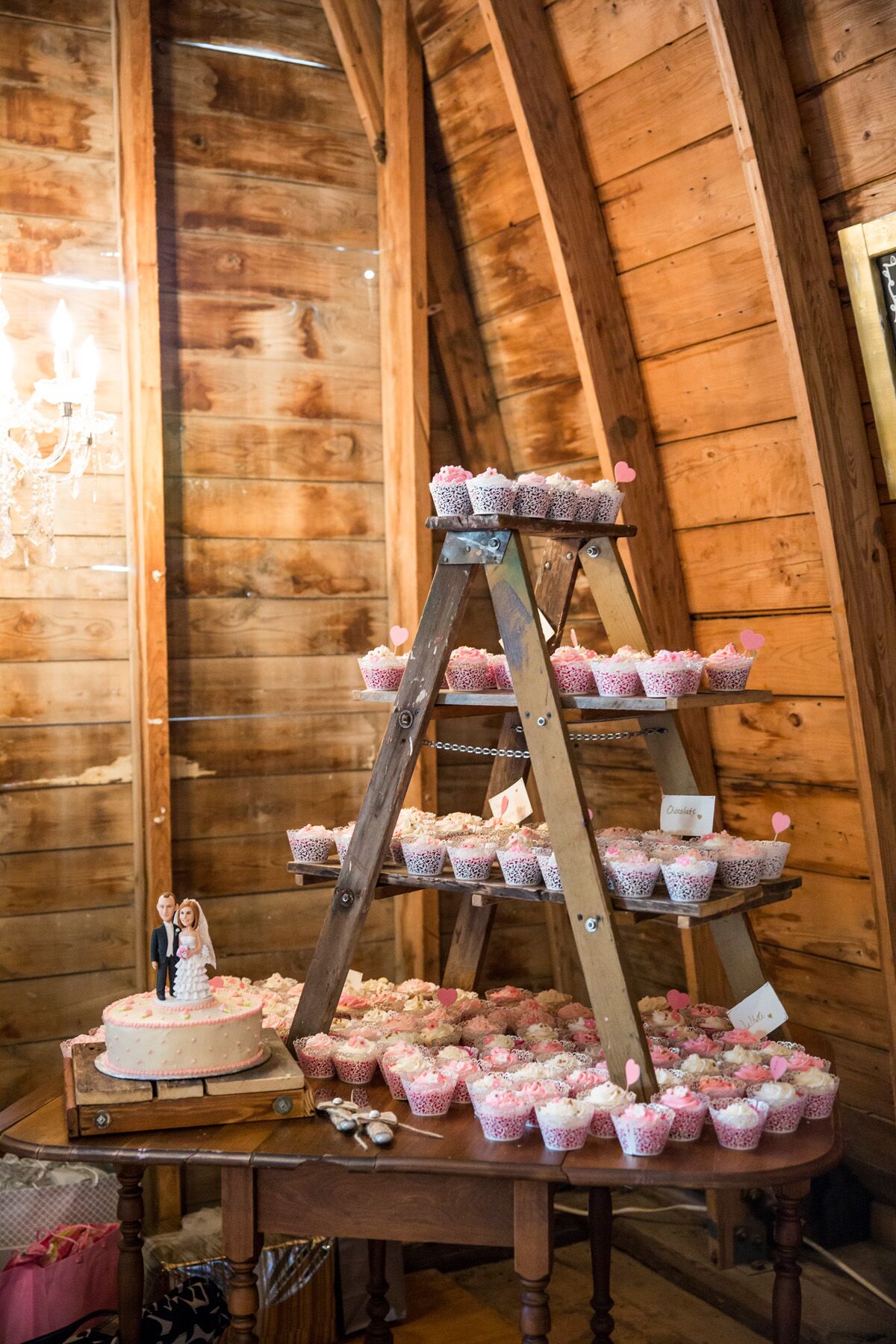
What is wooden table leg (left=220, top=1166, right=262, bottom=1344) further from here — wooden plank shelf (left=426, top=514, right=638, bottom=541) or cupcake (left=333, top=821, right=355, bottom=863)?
wooden plank shelf (left=426, top=514, right=638, bottom=541)

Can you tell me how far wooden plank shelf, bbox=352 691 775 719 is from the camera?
1.88 m

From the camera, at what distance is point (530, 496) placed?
1938 mm

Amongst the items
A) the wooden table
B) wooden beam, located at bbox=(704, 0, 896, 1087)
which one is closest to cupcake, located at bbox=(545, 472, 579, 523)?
wooden beam, located at bbox=(704, 0, 896, 1087)

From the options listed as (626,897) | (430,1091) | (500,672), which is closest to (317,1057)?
(430,1091)

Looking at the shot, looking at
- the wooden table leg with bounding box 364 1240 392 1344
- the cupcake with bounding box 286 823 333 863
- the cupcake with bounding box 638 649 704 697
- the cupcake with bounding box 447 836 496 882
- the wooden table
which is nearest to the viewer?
the wooden table

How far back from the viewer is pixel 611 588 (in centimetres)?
228

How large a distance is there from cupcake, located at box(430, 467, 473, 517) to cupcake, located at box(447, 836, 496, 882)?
525 millimetres

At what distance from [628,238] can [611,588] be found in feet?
2.54

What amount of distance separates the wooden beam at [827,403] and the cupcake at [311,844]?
94 cm

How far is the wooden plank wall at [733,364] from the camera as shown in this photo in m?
2.24

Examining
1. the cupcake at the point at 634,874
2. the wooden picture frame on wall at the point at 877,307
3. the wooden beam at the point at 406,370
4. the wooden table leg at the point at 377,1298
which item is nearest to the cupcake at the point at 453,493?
the cupcake at the point at 634,874

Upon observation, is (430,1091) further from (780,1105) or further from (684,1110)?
(780,1105)

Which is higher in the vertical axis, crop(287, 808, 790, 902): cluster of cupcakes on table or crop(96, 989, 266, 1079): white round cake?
crop(287, 808, 790, 902): cluster of cupcakes on table

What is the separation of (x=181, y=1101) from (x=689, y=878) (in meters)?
0.81
